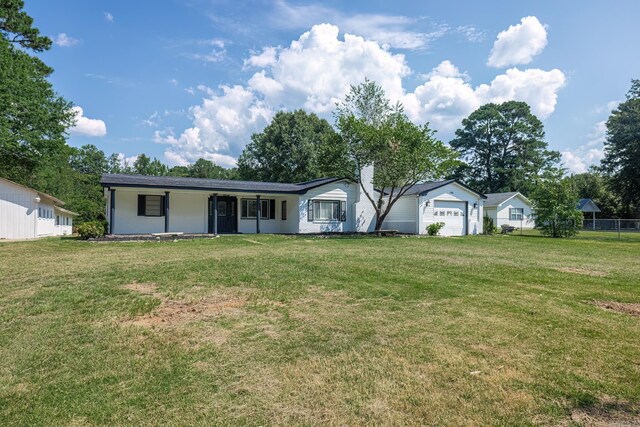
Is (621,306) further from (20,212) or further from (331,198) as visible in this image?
(20,212)

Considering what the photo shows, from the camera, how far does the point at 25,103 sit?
22.0 metres

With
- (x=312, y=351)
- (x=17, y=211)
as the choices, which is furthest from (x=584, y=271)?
(x=17, y=211)

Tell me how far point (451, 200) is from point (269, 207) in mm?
11551

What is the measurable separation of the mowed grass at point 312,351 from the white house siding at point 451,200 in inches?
638

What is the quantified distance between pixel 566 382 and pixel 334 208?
2033cm

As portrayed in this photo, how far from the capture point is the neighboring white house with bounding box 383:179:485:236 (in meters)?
23.9

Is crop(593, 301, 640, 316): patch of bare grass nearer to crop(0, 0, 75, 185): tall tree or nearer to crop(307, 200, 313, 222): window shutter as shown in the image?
crop(307, 200, 313, 222): window shutter

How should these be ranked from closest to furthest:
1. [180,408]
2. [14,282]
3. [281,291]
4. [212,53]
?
[180,408], [281,291], [14,282], [212,53]

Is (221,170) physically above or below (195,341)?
above

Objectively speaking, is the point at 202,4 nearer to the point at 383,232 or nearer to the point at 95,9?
the point at 95,9

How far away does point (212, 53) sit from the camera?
16.9 metres

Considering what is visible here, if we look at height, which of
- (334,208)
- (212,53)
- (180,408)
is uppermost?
(212,53)

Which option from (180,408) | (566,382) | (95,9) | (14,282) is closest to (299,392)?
(180,408)

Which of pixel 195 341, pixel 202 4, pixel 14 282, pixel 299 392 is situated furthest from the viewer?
pixel 202 4
